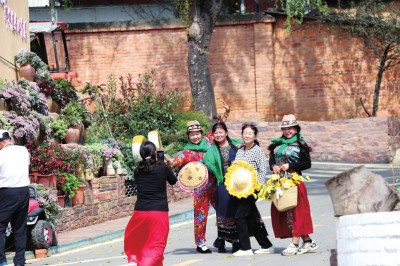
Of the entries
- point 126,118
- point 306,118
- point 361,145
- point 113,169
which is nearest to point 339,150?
point 361,145

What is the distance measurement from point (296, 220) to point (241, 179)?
87cm

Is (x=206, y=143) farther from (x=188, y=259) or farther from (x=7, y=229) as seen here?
(x=7, y=229)

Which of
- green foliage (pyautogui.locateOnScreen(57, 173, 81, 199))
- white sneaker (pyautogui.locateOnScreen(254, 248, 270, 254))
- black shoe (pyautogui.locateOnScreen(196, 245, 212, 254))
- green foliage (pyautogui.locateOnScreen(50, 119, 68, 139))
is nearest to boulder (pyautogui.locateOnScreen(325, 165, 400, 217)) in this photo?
white sneaker (pyautogui.locateOnScreen(254, 248, 270, 254))

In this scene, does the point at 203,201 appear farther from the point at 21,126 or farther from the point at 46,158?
the point at 21,126

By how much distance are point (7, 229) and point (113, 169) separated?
613 centimetres

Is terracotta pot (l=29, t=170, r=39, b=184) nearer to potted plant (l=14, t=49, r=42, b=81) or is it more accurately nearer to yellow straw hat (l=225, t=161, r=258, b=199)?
potted plant (l=14, t=49, r=42, b=81)

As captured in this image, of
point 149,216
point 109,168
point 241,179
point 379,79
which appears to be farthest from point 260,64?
point 149,216

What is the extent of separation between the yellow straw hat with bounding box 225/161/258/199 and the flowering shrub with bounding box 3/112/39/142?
5646 mm

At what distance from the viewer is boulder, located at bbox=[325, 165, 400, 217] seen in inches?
287

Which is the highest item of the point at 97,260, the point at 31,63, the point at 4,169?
the point at 31,63

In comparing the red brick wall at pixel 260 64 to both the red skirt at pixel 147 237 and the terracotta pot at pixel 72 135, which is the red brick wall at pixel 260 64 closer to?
the terracotta pot at pixel 72 135

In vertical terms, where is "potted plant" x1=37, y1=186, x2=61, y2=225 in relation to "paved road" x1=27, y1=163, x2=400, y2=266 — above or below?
above

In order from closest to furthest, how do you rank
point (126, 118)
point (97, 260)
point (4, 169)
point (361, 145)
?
point (4, 169) → point (97, 260) → point (126, 118) → point (361, 145)

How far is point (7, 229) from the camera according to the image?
51.8 ft
